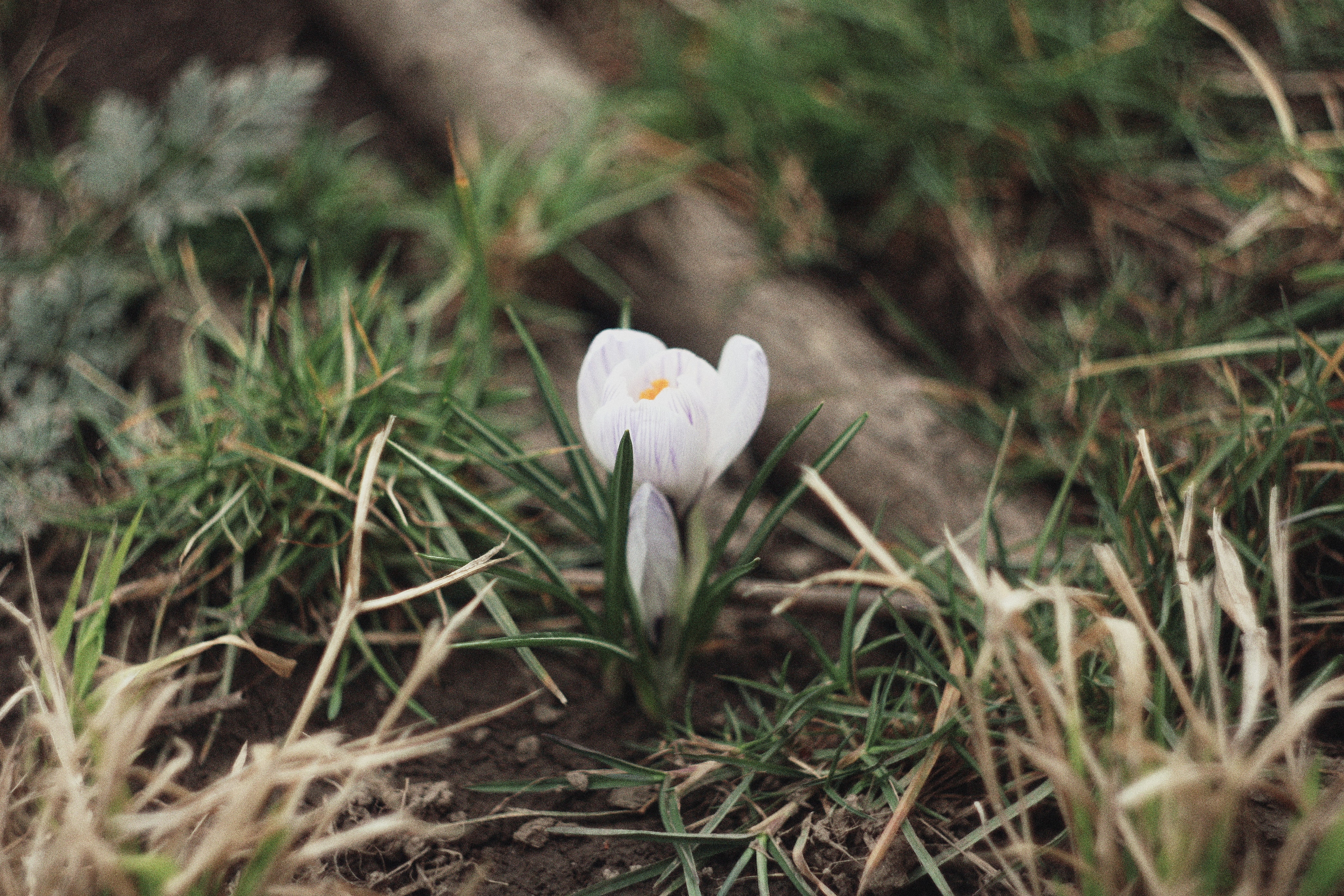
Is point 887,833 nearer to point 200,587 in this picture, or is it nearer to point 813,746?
point 813,746

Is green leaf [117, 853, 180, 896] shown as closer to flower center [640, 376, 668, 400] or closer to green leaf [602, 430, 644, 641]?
green leaf [602, 430, 644, 641]

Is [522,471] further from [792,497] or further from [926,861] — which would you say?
[926,861]

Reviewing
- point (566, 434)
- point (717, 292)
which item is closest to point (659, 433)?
point (566, 434)

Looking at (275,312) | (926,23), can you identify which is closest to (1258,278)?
(926,23)

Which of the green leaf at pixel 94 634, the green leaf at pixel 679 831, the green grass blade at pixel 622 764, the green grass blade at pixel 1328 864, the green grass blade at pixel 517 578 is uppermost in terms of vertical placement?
the green leaf at pixel 94 634

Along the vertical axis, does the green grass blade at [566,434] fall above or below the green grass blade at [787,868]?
above

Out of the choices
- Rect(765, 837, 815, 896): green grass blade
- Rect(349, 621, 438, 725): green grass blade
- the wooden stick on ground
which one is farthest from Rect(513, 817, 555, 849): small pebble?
the wooden stick on ground

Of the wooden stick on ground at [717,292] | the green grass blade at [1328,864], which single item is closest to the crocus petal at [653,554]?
the wooden stick on ground at [717,292]

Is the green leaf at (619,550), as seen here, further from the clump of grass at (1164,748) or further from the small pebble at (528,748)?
the clump of grass at (1164,748)
